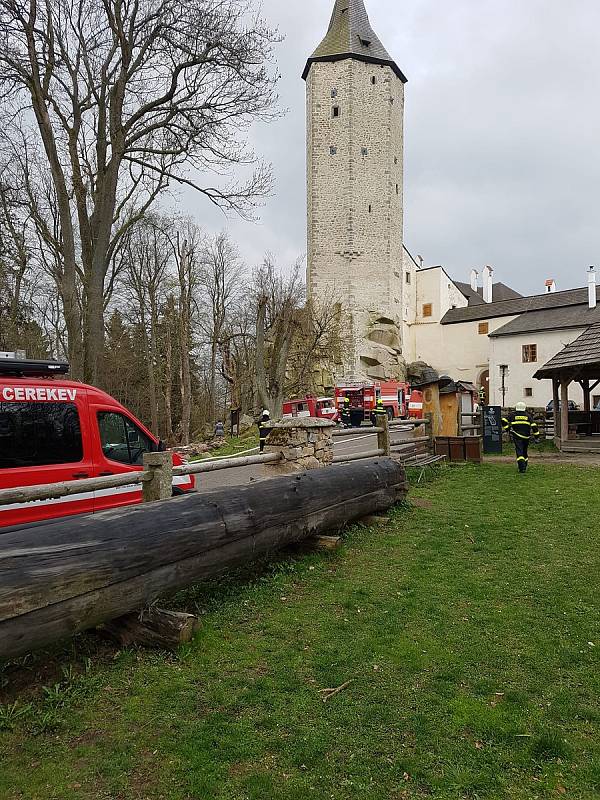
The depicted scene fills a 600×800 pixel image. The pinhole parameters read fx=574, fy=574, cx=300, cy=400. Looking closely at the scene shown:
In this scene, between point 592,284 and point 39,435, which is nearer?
point 39,435

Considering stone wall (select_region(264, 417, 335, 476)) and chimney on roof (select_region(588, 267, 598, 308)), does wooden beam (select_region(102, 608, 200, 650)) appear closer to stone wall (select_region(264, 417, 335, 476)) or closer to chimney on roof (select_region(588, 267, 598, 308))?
stone wall (select_region(264, 417, 335, 476))

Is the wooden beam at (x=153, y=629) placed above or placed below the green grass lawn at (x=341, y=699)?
above

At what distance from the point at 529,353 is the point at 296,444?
35.3 m

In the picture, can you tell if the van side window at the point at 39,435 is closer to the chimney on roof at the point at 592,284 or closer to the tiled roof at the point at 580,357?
the tiled roof at the point at 580,357

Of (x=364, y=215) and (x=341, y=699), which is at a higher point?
(x=364, y=215)

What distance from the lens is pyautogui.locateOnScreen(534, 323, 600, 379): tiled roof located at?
1679 centimetres

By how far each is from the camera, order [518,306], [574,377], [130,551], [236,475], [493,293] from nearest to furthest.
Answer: [130,551] → [236,475] → [574,377] → [518,306] → [493,293]

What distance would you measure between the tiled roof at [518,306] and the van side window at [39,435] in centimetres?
4010

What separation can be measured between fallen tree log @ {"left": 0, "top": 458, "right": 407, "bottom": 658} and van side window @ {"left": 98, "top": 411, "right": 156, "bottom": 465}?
1.85 m

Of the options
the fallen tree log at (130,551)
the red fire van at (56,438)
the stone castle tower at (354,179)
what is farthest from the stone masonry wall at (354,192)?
the fallen tree log at (130,551)

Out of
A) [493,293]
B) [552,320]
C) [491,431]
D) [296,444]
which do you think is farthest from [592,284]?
[296,444]

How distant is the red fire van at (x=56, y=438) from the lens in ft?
18.1

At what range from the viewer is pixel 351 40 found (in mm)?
41375

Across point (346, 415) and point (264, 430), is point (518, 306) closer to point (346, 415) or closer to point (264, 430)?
point (346, 415)
